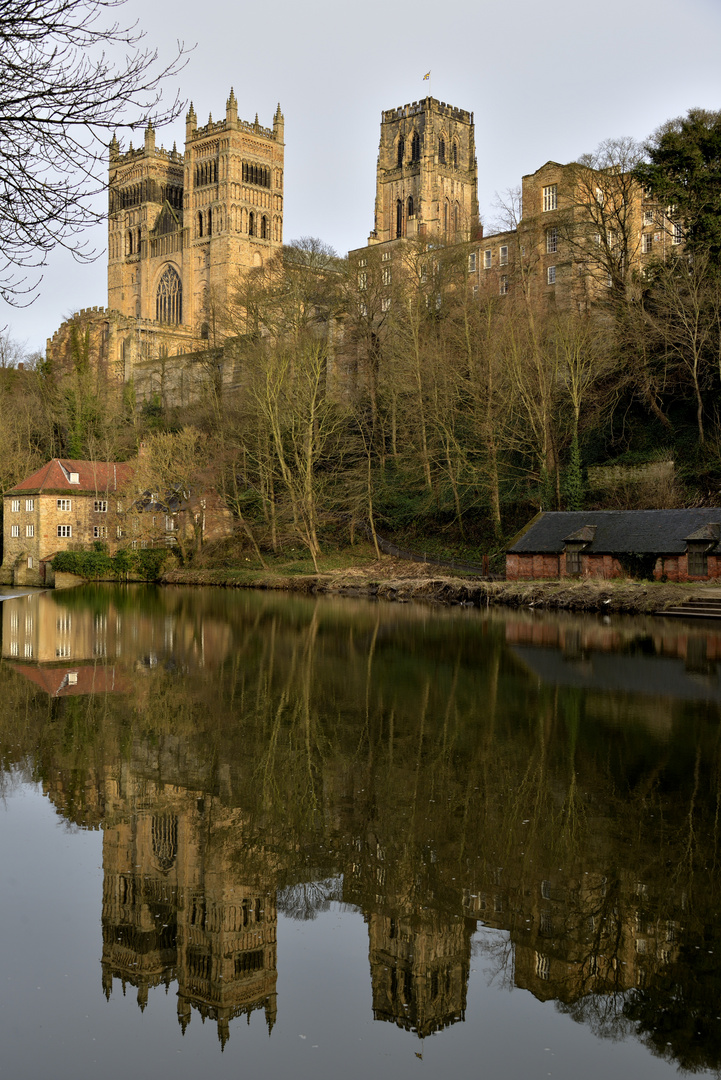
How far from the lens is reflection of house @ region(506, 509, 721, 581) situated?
3094 cm

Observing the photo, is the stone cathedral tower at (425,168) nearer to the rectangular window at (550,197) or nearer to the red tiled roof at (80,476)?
the rectangular window at (550,197)

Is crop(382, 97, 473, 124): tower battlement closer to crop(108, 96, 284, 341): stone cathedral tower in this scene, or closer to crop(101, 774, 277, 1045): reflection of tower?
Answer: crop(108, 96, 284, 341): stone cathedral tower

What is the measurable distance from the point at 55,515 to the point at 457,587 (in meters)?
26.4

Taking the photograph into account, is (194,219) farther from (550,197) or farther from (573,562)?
(573,562)

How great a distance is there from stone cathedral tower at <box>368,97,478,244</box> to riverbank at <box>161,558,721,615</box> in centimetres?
6314

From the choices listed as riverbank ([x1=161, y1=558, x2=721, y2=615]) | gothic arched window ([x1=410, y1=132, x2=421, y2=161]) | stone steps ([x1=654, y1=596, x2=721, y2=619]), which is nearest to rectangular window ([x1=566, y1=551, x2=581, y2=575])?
riverbank ([x1=161, y1=558, x2=721, y2=615])

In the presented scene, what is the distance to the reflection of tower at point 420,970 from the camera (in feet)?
18.2

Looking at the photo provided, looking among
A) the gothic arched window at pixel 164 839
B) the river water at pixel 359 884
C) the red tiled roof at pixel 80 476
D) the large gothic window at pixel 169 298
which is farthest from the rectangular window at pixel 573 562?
the large gothic window at pixel 169 298

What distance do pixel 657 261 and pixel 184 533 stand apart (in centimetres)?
2458

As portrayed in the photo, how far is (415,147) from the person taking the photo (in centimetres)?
10094

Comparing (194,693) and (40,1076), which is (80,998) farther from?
(194,693)

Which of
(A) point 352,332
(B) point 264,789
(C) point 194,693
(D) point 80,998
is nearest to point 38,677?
(C) point 194,693

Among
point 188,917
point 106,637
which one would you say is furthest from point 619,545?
point 188,917

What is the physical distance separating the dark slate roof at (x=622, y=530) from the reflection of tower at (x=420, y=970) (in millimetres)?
26329
